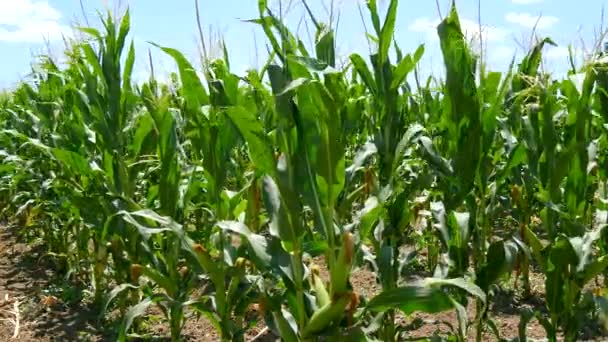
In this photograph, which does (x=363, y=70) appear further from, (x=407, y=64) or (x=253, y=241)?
(x=253, y=241)

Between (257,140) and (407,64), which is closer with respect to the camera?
(257,140)

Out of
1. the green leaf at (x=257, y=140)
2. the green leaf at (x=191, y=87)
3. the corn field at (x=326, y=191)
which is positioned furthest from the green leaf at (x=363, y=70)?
the green leaf at (x=257, y=140)

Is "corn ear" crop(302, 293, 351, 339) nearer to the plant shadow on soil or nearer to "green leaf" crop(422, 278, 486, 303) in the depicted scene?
"green leaf" crop(422, 278, 486, 303)

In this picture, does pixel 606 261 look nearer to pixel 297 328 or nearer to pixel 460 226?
pixel 460 226

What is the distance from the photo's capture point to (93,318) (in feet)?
13.8

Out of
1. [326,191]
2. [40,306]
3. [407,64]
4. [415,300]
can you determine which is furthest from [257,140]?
[40,306]

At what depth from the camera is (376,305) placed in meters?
2.09

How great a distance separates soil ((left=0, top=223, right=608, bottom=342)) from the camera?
3.86m

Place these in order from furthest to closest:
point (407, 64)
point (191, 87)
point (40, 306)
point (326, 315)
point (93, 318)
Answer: point (40, 306)
point (93, 318)
point (407, 64)
point (191, 87)
point (326, 315)

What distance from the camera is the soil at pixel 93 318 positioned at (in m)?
3.86

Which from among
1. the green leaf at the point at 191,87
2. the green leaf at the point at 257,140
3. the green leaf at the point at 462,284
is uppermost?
the green leaf at the point at 191,87

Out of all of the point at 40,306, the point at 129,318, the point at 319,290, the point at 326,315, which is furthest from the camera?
the point at 40,306

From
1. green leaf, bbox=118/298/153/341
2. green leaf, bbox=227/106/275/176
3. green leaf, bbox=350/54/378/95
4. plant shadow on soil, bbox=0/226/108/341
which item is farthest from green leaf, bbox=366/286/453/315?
plant shadow on soil, bbox=0/226/108/341

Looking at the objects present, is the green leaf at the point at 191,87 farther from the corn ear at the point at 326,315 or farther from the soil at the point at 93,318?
the soil at the point at 93,318
